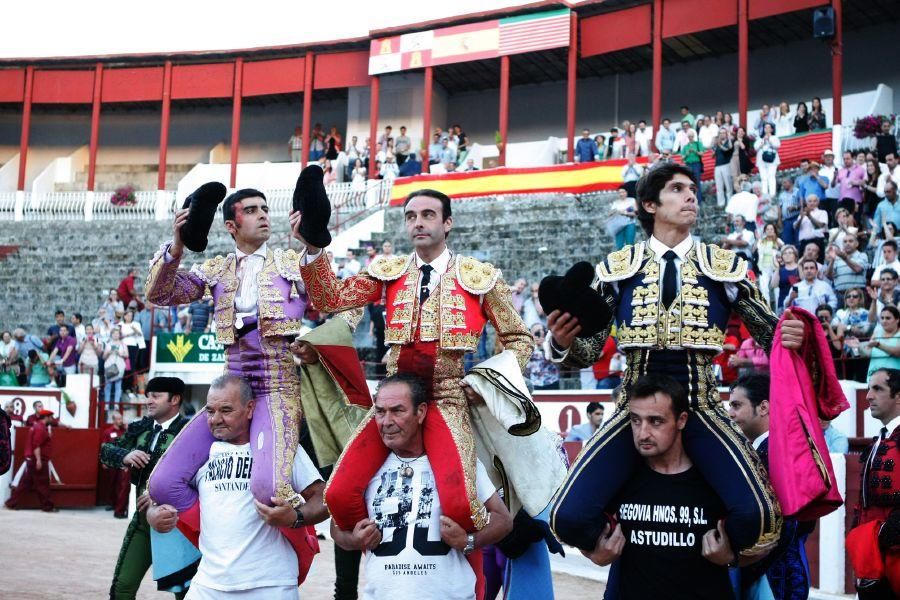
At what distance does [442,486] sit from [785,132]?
15.7m

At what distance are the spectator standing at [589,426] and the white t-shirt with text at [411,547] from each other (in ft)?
17.1

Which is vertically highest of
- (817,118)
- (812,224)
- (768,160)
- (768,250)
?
(817,118)

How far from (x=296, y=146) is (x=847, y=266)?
19357 millimetres

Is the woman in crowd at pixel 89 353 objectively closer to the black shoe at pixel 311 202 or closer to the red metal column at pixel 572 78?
the red metal column at pixel 572 78

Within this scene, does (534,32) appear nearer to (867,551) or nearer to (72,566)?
(72,566)

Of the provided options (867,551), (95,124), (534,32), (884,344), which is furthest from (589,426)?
(95,124)

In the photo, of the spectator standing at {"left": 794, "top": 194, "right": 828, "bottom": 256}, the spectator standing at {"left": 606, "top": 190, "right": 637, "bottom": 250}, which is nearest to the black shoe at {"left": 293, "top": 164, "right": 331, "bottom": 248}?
the spectator standing at {"left": 794, "top": 194, "right": 828, "bottom": 256}

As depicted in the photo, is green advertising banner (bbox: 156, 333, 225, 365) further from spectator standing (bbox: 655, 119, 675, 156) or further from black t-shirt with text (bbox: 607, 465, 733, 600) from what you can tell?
black t-shirt with text (bbox: 607, 465, 733, 600)

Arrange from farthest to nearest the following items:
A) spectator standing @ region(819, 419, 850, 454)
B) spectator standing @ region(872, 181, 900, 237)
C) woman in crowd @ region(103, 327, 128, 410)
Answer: woman in crowd @ region(103, 327, 128, 410), spectator standing @ region(872, 181, 900, 237), spectator standing @ region(819, 419, 850, 454)

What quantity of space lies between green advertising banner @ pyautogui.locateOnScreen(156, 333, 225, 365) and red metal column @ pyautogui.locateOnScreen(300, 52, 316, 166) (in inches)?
456

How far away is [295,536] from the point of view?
4.75m

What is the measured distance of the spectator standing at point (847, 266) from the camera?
10.8m

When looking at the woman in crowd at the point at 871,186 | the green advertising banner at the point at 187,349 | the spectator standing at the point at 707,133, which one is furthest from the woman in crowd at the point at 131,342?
the woman in crowd at the point at 871,186

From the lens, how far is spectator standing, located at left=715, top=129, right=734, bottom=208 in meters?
16.5
